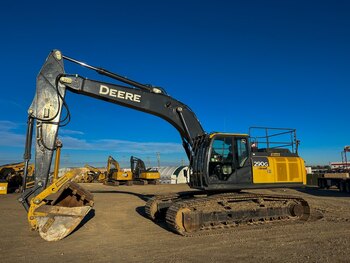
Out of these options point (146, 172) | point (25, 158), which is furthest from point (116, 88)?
point (146, 172)

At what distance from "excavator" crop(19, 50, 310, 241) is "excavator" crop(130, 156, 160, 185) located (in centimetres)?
2458

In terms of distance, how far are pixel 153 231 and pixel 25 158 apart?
4.32 metres

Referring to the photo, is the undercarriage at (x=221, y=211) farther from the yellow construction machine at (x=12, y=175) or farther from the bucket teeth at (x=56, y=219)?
the yellow construction machine at (x=12, y=175)

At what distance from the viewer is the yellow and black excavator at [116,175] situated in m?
36.8

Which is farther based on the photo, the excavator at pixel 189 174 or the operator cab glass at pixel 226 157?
the operator cab glass at pixel 226 157

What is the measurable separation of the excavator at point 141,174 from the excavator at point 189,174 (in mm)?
24582

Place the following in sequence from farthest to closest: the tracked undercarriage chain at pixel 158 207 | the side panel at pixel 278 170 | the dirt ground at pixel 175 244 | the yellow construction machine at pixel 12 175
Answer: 1. the yellow construction machine at pixel 12 175
2. the tracked undercarriage chain at pixel 158 207
3. the side panel at pixel 278 170
4. the dirt ground at pixel 175 244

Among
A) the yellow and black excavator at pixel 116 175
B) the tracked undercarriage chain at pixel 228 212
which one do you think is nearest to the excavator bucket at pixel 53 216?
the tracked undercarriage chain at pixel 228 212

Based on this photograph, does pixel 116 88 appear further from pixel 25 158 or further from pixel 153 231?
pixel 153 231

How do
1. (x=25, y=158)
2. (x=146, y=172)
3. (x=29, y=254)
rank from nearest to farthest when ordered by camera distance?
(x=29, y=254), (x=25, y=158), (x=146, y=172)

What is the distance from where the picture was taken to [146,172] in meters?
37.1

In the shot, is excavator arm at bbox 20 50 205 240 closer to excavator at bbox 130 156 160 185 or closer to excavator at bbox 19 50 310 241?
excavator at bbox 19 50 310 241

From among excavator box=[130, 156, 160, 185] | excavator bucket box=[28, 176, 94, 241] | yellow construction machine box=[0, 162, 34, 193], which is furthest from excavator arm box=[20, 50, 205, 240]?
excavator box=[130, 156, 160, 185]

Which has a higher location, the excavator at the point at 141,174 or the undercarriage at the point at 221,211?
the excavator at the point at 141,174
